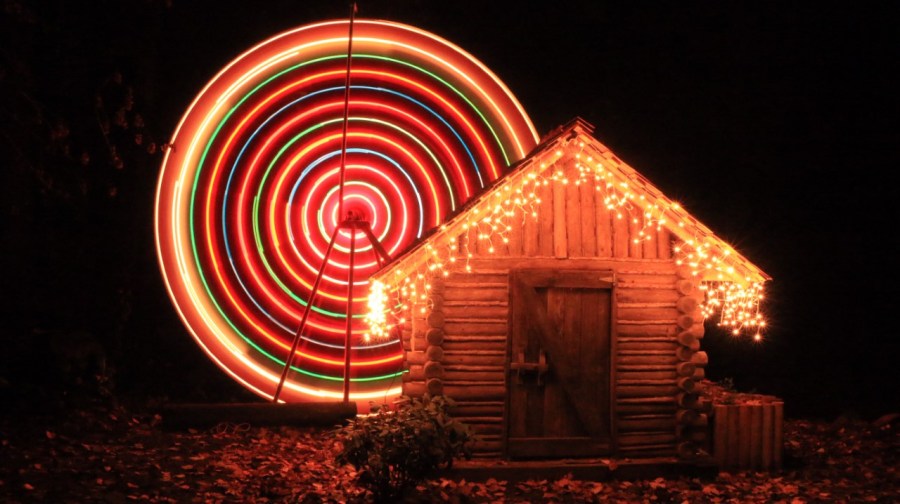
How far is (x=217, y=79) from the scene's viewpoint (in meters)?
10.3

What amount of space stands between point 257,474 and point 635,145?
10273 mm

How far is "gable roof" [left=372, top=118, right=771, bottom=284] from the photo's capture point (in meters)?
8.12

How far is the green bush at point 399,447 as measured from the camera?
6.98m

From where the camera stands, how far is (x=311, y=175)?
1088 cm

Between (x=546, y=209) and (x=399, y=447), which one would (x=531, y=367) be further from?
(x=399, y=447)

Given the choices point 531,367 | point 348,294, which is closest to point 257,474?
point 348,294

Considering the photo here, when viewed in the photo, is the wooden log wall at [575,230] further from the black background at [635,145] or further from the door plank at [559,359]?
the black background at [635,145]

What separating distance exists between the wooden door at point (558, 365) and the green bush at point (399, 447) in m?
1.25

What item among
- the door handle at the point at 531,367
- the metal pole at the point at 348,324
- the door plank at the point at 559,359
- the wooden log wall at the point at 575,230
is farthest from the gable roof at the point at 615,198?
the metal pole at the point at 348,324

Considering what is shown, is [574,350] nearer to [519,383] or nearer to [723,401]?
[519,383]

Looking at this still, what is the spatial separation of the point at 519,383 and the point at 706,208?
792 cm

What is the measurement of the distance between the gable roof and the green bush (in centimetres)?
178

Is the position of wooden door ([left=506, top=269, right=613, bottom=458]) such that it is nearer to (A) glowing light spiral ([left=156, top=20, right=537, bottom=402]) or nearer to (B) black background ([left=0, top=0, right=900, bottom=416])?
(A) glowing light spiral ([left=156, top=20, right=537, bottom=402])

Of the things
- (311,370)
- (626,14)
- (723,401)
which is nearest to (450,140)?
(311,370)
